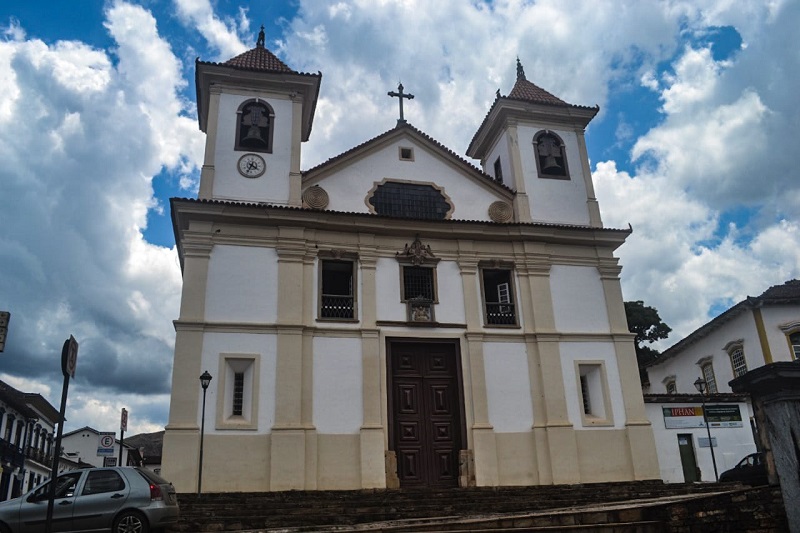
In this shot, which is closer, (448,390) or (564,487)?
(564,487)

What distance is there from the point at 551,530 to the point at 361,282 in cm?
881

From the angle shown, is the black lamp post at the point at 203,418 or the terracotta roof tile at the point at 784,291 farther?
the terracotta roof tile at the point at 784,291

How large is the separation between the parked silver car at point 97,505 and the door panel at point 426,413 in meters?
7.37

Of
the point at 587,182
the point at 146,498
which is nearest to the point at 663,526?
the point at 146,498

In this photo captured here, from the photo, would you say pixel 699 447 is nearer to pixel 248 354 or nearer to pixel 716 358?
pixel 716 358

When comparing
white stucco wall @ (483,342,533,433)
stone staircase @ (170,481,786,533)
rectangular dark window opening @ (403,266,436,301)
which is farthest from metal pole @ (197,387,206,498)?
white stucco wall @ (483,342,533,433)

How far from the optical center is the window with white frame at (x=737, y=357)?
90.9 ft

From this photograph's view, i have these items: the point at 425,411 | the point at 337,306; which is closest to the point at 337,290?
the point at 337,306

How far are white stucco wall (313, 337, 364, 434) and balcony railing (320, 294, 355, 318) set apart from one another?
710 millimetres

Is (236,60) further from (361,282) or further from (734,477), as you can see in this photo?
(734,477)

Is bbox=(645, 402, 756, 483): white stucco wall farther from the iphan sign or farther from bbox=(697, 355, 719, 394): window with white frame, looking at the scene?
bbox=(697, 355, 719, 394): window with white frame

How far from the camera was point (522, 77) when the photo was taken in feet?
75.8

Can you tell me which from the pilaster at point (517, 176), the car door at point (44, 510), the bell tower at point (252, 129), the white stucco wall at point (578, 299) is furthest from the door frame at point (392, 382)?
the car door at point (44, 510)

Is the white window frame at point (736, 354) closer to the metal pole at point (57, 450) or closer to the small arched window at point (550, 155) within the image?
the small arched window at point (550, 155)
